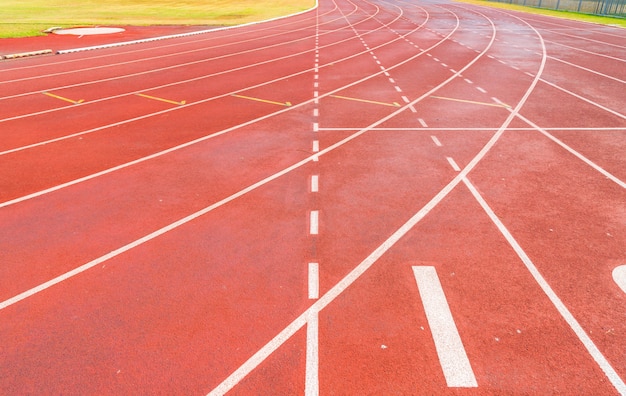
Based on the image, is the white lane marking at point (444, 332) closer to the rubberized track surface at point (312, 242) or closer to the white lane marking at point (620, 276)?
the rubberized track surface at point (312, 242)

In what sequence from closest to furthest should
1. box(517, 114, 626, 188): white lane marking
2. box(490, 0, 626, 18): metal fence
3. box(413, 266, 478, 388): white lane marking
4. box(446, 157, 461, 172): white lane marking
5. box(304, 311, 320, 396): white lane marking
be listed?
box(304, 311, 320, 396): white lane marking < box(413, 266, 478, 388): white lane marking < box(517, 114, 626, 188): white lane marking < box(446, 157, 461, 172): white lane marking < box(490, 0, 626, 18): metal fence


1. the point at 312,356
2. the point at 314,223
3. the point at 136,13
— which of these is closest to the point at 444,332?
the point at 312,356

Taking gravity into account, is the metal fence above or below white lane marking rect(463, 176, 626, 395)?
above

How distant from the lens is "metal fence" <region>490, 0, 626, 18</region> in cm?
3800

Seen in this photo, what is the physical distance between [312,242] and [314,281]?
93 centimetres

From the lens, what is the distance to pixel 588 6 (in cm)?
4147

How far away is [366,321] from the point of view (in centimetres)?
509

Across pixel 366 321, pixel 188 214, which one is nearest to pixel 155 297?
pixel 188 214

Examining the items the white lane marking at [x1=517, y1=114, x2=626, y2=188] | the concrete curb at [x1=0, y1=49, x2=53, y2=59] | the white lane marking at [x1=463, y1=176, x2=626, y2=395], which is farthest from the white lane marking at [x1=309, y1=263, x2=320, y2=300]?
the concrete curb at [x1=0, y1=49, x2=53, y2=59]

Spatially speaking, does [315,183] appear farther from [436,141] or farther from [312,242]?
[436,141]

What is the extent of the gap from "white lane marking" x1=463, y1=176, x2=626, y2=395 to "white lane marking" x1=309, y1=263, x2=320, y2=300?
9.91 feet

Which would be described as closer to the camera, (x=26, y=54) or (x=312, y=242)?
(x=312, y=242)

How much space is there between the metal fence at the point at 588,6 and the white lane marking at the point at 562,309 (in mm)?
42412

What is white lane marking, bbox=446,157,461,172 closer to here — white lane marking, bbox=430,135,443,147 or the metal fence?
white lane marking, bbox=430,135,443,147
